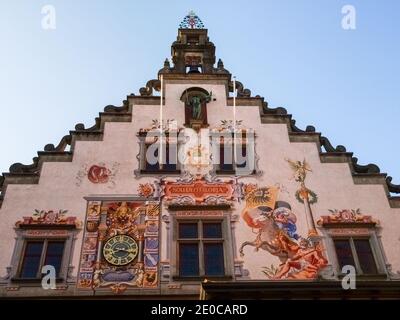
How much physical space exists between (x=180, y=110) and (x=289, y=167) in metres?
3.38

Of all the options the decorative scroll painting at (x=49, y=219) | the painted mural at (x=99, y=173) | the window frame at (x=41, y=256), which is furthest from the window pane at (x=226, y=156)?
the window frame at (x=41, y=256)

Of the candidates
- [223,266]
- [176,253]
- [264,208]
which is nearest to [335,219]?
[264,208]

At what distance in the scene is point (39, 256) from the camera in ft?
42.0

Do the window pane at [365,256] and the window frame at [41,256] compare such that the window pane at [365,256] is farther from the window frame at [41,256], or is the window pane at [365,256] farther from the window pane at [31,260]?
the window pane at [31,260]

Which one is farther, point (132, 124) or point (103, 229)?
point (132, 124)

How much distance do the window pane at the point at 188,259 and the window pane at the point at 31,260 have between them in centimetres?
300

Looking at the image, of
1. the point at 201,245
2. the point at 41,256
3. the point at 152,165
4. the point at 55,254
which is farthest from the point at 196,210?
the point at 41,256

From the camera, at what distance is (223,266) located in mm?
12734

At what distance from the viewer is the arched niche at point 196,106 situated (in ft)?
51.0

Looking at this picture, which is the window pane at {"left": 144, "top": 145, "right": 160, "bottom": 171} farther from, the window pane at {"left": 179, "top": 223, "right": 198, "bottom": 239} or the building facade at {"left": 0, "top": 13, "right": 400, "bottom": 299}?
the window pane at {"left": 179, "top": 223, "right": 198, "bottom": 239}

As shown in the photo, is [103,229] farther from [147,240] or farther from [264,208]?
[264,208]

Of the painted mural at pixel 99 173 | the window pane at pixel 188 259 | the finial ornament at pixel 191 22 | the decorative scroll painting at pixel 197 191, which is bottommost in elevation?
the window pane at pixel 188 259

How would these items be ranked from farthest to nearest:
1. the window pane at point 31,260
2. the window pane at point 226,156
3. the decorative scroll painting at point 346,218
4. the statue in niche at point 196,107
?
the statue in niche at point 196,107, the window pane at point 226,156, the decorative scroll painting at point 346,218, the window pane at point 31,260

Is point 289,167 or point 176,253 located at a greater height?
point 289,167
